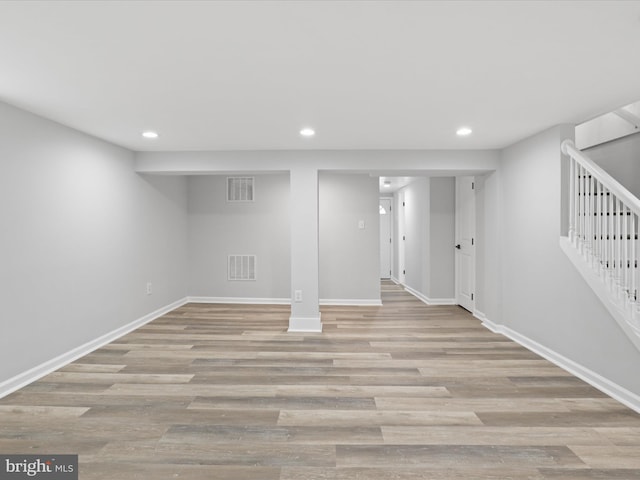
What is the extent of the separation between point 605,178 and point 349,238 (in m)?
3.67

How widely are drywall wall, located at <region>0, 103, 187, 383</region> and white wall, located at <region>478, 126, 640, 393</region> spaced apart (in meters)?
4.53

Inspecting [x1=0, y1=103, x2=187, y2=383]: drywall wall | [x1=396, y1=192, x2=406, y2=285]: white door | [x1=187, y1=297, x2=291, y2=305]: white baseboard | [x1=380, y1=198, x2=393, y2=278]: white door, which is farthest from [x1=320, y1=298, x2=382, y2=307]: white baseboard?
[x1=380, y1=198, x2=393, y2=278]: white door

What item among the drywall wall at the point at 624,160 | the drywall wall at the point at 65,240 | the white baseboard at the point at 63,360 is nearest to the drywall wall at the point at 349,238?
the drywall wall at the point at 65,240

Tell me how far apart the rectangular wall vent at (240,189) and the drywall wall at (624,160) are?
4779 mm

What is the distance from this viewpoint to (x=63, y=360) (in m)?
3.34

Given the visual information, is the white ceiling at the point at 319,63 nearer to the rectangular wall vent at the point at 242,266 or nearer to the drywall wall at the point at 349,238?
the drywall wall at the point at 349,238

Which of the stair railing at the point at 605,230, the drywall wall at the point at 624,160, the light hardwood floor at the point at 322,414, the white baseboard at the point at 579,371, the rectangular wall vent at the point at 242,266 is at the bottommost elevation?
the light hardwood floor at the point at 322,414

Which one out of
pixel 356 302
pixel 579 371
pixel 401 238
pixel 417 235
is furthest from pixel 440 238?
pixel 579 371

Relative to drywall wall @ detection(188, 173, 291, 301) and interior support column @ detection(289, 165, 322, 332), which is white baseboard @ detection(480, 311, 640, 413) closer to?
interior support column @ detection(289, 165, 322, 332)

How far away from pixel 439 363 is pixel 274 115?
2.72 meters

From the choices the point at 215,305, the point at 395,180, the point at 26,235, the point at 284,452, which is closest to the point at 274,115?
the point at 26,235

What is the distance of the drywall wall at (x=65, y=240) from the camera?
9.38 feet

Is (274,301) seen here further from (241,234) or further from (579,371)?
(579,371)

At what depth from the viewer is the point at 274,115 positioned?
10.3 feet
